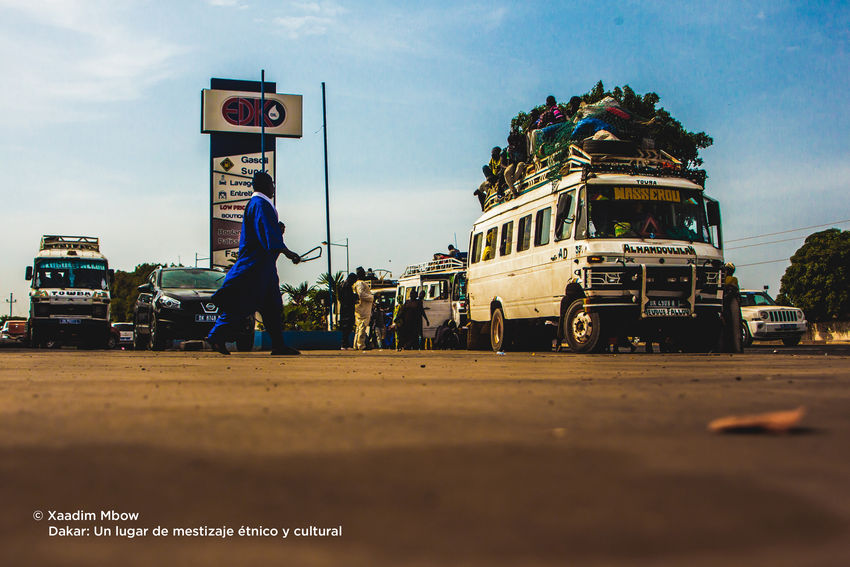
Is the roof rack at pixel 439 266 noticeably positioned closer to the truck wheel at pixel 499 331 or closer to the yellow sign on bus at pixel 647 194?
the truck wheel at pixel 499 331

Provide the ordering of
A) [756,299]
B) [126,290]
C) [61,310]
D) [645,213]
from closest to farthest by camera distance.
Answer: [645,213]
[756,299]
[61,310]
[126,290]

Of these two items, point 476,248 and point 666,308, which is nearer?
point 666,308

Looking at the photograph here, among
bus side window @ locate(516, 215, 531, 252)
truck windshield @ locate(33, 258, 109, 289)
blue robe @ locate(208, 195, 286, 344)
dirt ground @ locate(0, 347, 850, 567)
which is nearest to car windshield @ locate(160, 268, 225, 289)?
bus side window @ locate(516, 215, 531, 252)

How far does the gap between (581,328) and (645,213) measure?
179 cm

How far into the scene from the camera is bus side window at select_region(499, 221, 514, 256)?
14.6m

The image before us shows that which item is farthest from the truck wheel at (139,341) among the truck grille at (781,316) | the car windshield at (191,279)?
the truck grille at (781,316)

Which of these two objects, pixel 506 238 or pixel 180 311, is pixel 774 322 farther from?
pixel 180 311

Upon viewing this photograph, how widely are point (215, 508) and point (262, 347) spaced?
24208mm

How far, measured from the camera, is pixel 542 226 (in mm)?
13141

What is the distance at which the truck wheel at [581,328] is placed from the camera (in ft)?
38.0

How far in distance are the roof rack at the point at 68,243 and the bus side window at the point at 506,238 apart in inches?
726

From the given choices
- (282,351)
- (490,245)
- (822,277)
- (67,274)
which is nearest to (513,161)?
(490,245)

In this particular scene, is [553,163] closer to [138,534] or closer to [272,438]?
[272,438]

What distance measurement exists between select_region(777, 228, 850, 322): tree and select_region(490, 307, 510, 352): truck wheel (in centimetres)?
3476
